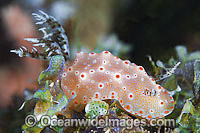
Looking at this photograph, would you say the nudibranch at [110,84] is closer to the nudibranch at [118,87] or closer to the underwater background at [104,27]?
the nudibranch at [118,87]

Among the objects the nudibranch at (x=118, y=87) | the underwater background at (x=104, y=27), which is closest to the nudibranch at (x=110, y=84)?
the nudibranch at (x=118, y=87)

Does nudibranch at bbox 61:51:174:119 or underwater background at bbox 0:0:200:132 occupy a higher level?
underwater background at bbox 0:0:200:132

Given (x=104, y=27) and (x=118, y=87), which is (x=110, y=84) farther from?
(x=104, y=27)

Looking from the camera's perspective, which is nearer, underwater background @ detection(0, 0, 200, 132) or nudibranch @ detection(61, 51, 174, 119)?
nudibranch @ detection(61, 51, 174, 119)

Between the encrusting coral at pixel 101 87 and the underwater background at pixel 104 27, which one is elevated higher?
the underwater background at pixel 104 27

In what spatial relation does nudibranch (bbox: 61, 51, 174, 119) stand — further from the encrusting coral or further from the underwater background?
the underwater background

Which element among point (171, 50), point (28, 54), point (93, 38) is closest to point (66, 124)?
point (28, 54)

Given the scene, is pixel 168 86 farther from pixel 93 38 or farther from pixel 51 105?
pixel 93 38

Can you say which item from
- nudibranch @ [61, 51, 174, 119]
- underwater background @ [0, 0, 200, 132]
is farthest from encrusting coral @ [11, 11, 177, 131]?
underwater background @ [0, 0, 200, 132]
